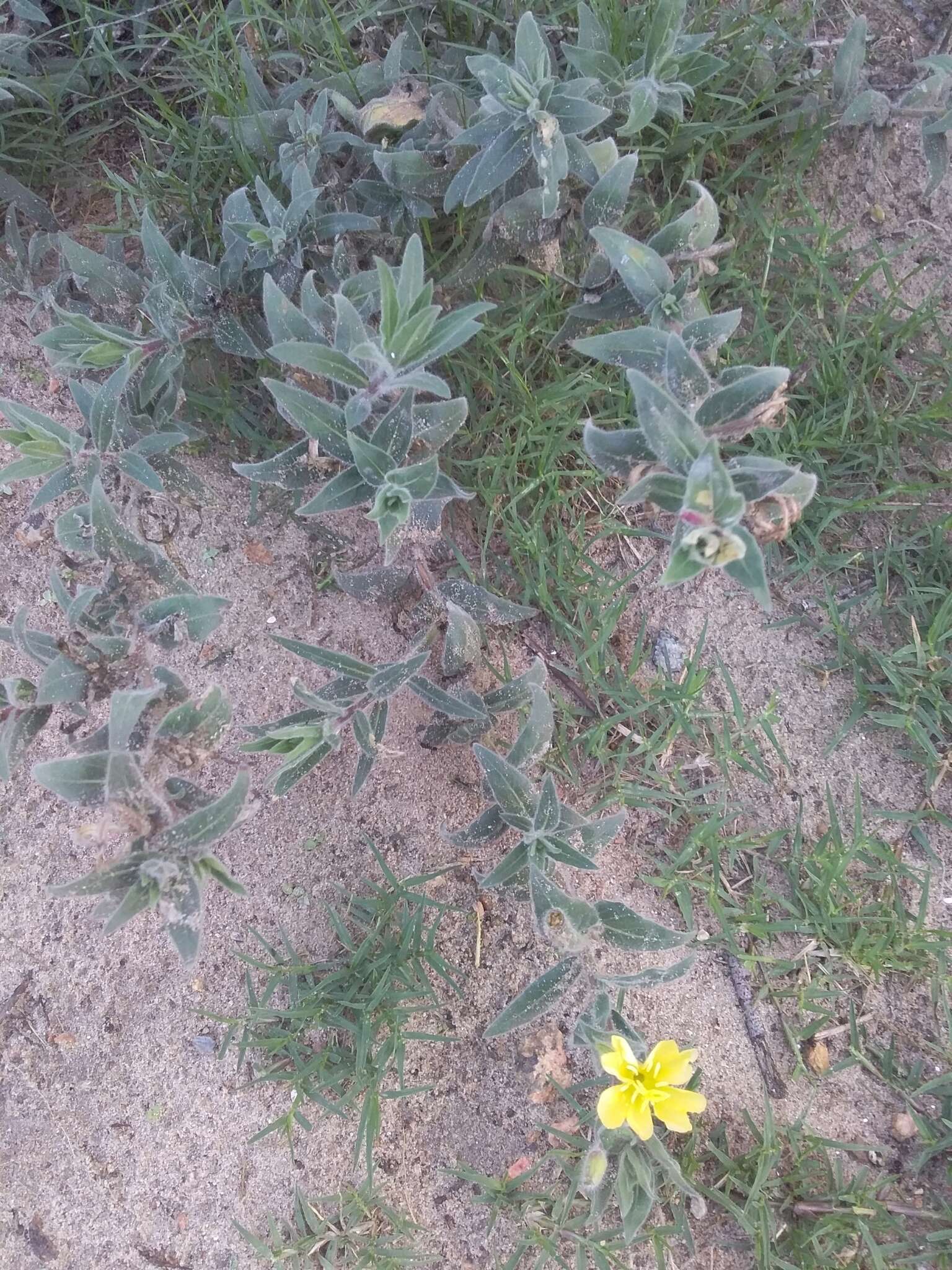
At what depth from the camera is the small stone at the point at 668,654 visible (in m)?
2.78

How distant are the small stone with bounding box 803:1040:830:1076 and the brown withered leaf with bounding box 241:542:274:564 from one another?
1.92m

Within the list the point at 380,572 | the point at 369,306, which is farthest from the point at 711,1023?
the point at 369,306

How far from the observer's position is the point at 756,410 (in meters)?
1.83

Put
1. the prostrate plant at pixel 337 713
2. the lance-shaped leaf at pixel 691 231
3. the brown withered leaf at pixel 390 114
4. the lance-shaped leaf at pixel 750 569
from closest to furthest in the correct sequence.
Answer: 1. the lance-shaped leaf at pixel 750 569
2. the prostrate plant at pixel 337 713
3. the lance-shaped leaf at pixel 691 231
4. the brown withered leaf at pixel 390 114

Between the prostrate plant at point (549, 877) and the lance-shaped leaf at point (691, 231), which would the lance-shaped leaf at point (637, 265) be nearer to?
the lance-shaped leaf at point (691, 231)

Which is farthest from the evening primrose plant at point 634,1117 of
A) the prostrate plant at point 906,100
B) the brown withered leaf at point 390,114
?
the prostrate plant at point 906,100

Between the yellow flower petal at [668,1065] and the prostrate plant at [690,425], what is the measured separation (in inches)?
35.8

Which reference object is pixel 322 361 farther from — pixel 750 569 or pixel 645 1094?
pixel 645 1094

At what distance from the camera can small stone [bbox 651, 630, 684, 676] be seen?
2.78 meters

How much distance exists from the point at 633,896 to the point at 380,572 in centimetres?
108

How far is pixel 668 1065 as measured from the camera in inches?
74.5

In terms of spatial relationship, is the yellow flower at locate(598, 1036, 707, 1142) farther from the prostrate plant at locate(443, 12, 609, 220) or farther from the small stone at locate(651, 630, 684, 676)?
the prostrate plant at locate(443, 12, 609, 220)

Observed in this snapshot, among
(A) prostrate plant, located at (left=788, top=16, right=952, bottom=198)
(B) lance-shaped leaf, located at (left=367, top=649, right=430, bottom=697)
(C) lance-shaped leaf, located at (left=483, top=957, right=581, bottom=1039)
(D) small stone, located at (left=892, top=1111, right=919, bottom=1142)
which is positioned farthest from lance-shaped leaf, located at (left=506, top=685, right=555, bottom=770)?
(A) prostrate plant, located at (left=788, top=16, right=952, bottom=198)

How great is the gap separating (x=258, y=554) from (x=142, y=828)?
1.18m
